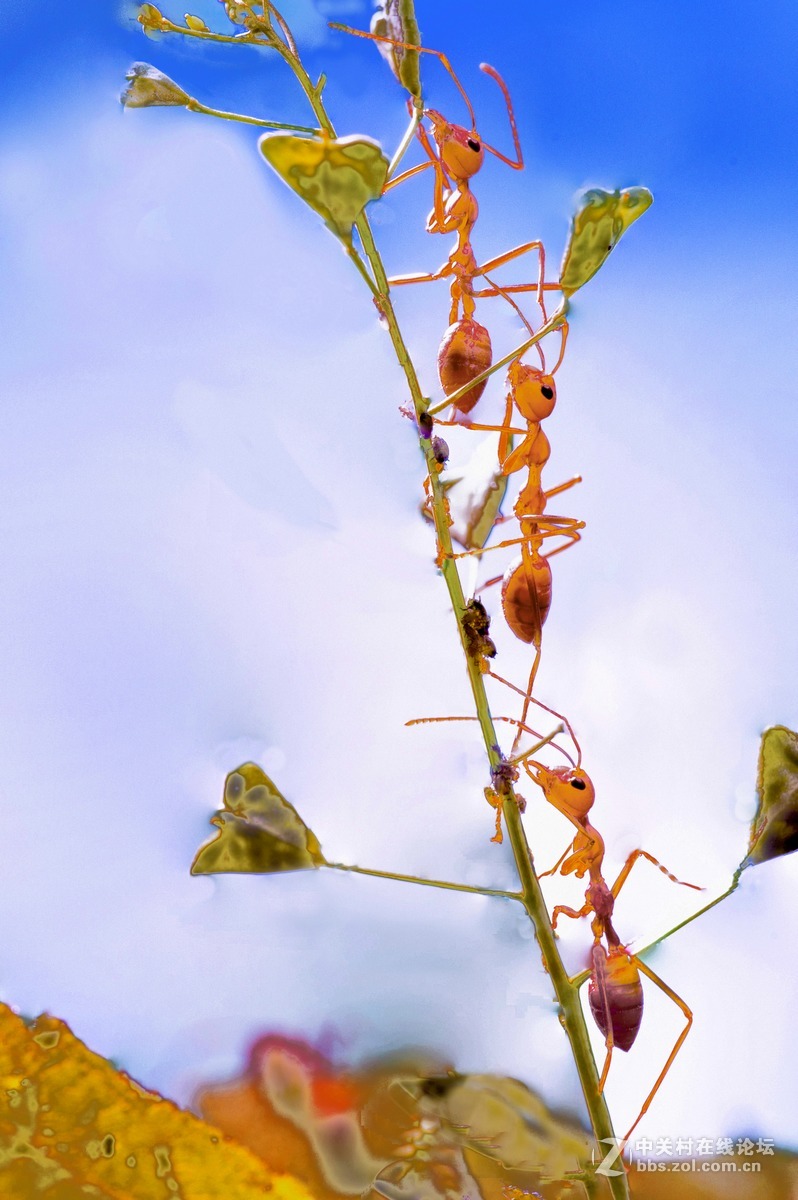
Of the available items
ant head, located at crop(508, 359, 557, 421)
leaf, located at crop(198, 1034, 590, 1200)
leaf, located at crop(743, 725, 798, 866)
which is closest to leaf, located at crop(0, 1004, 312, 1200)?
leaf, located at crop(198, 1034, 590, 1200)

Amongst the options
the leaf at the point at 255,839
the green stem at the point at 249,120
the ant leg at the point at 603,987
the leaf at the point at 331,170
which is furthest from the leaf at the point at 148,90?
the ant leg at the point at 603,987

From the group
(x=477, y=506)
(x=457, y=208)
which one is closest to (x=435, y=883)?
(x=477, y=506)

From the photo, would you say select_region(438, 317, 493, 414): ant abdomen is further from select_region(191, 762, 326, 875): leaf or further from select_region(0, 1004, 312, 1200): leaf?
select_region(0, 1004, 312, 1200): leaf

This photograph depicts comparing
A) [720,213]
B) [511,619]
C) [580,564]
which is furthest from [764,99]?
[511,619]

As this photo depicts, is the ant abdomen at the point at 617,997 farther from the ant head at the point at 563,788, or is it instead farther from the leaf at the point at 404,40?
the leaf at the point at 404,40

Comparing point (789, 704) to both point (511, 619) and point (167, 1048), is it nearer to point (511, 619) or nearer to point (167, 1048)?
point (511, 619)
